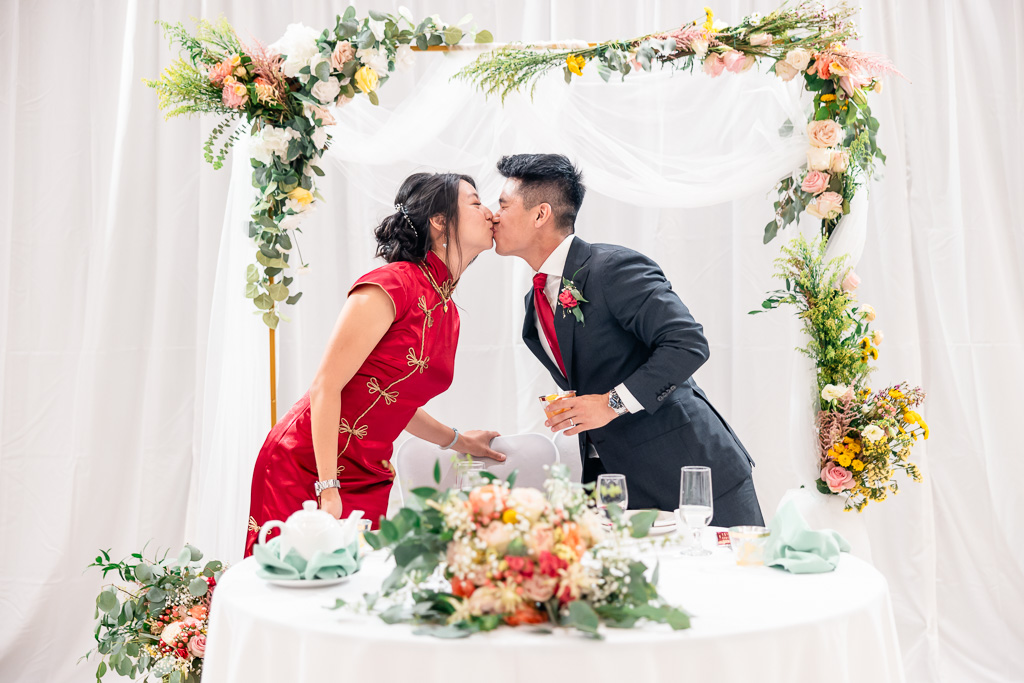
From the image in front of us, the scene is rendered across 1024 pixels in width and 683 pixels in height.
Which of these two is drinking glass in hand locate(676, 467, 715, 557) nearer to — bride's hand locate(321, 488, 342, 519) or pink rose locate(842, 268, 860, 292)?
bride's hand locate(321, 488, 342, 519)

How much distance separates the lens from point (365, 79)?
109 inches

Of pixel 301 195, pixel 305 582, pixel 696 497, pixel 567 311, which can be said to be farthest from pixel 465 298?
pixel 305 582

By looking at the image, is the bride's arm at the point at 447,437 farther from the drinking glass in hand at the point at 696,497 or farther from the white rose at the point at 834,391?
the drinking glass in hand at the point at 696,497

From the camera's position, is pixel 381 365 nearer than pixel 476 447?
Yes

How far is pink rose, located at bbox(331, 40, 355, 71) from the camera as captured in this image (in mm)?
2762

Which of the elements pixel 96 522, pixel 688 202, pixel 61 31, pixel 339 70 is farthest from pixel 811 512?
pixel 61 31

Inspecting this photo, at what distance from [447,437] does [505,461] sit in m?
0.24

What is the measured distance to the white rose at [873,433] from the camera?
2.83 meters

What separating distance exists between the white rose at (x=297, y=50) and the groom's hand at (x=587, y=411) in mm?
1398

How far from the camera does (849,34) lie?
283 cm

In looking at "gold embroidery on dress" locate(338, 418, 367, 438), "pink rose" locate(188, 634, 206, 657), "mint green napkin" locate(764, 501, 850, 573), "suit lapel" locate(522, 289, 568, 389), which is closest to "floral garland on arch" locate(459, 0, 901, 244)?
"suit lapel" locate(522, 289, 568, 389)

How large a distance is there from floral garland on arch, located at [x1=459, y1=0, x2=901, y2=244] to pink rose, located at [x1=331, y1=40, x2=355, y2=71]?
0.38 m

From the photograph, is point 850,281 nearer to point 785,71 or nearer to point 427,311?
point 785,71

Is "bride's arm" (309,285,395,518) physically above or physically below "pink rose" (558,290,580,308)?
below
